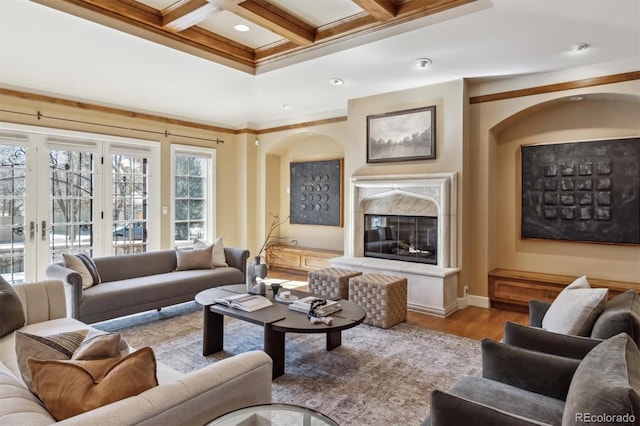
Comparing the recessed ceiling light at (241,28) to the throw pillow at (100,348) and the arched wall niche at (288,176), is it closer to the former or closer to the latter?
the arched wall niche at (288,176)

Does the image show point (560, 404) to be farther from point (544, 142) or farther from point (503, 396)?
point (544, 142)

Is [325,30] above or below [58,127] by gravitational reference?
above

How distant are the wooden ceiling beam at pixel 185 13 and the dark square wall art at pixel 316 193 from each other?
3.63 meters

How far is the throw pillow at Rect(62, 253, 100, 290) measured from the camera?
3744 millimetres

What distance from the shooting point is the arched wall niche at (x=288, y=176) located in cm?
674

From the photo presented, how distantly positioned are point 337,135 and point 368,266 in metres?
2.37

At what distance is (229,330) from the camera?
3.78m

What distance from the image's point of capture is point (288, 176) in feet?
24.2

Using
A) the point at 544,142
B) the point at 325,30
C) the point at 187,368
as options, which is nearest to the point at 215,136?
the point at 325,30

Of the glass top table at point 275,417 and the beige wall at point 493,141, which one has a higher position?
the beige wall at point 493,141

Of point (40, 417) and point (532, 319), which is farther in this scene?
point (532, 319)

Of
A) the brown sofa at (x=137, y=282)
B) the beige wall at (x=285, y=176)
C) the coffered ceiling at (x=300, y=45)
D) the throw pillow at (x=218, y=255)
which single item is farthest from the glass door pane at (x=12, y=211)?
the beige wall at (x=285, y=176)

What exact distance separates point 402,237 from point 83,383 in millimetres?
4360

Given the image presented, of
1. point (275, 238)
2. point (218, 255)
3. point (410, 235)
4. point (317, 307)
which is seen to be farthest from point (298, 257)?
point (317, 307)
